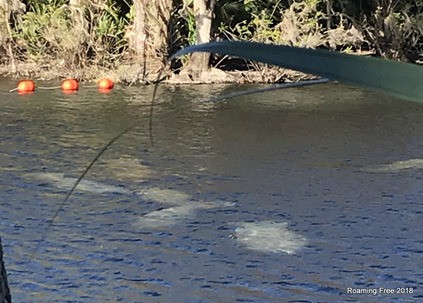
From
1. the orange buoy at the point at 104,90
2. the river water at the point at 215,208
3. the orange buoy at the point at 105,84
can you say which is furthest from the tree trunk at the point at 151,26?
the river water at the point at 215,208

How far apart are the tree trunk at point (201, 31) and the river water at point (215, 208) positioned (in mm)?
3655

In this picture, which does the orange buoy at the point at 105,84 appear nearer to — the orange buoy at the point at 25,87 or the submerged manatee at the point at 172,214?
the orange buoy at the point at 25,87

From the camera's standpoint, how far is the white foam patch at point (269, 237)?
5742 mm

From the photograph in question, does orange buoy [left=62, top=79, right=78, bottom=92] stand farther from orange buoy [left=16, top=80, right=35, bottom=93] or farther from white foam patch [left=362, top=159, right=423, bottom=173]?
white foam patch [left=362, top=159, right=423, bottom=173]

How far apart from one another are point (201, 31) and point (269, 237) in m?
9.57

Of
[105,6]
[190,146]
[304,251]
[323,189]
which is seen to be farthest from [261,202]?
[105,6]

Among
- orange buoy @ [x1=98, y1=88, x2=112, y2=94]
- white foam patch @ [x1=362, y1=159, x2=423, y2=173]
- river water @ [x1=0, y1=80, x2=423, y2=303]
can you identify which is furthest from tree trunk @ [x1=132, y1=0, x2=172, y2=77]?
white foam patch @ [x1=362, y1=159, x2=423, y2=173]

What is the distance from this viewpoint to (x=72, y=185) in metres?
7.47

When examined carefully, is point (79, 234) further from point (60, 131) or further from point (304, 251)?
point (60, 131)

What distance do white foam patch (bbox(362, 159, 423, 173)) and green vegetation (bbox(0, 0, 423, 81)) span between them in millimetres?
6366

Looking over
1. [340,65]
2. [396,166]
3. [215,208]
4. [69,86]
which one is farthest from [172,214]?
[69,86]

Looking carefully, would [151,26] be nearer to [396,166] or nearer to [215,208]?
[396,166]

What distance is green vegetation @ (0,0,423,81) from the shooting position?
50.0 ft

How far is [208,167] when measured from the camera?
8.14 m
